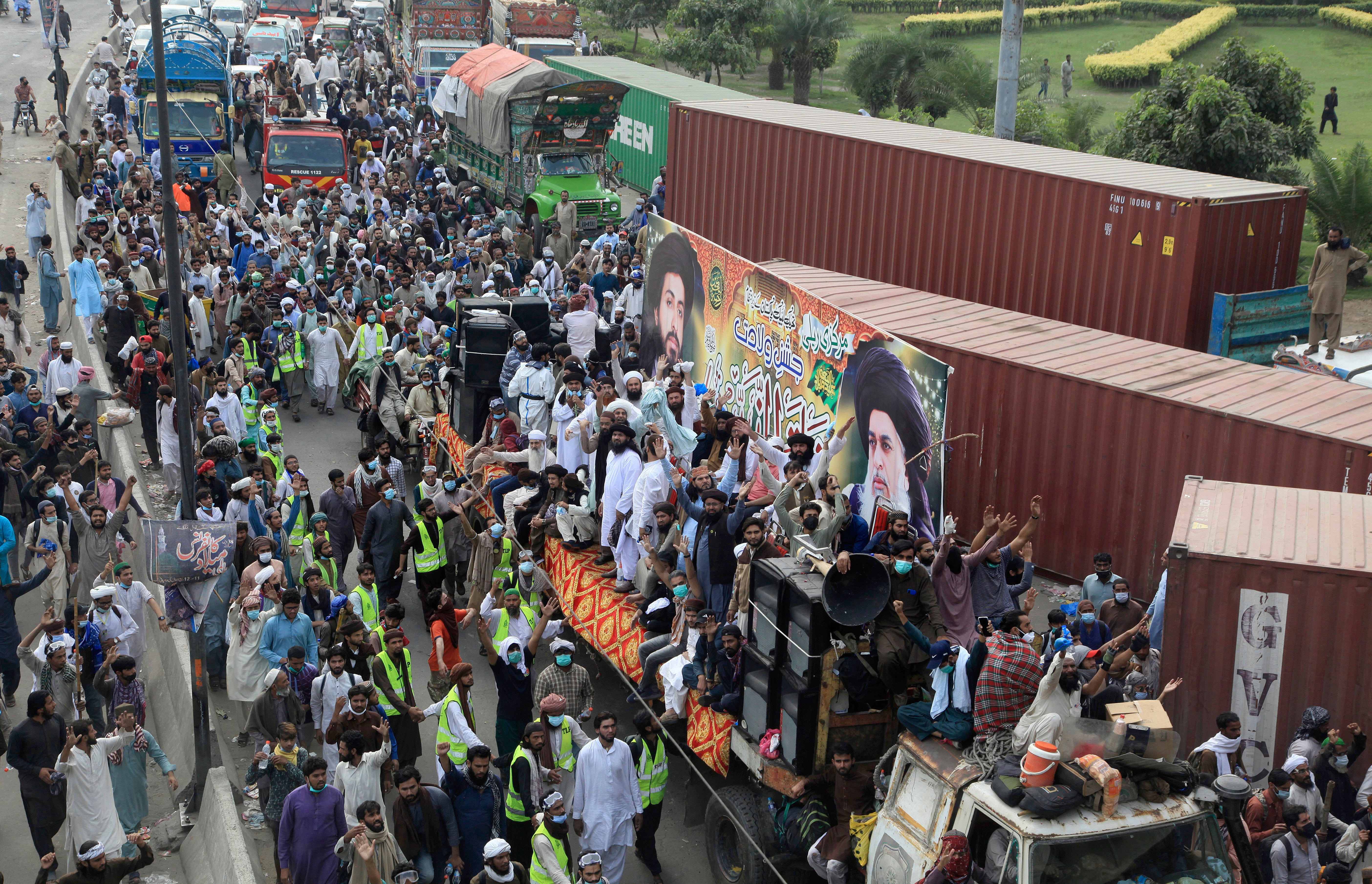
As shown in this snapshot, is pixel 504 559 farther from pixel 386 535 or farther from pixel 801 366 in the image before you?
pixel 801 366

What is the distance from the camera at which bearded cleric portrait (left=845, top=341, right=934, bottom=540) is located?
1044 centimetres

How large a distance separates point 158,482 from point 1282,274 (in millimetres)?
12510

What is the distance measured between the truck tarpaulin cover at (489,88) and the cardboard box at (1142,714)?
19655 mm

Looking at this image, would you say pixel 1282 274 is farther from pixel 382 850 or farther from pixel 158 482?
pixel 158 482

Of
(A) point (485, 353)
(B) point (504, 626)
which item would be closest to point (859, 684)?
(B) point (504, 626)

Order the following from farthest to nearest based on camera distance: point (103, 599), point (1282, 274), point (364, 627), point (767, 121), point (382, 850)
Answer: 1. point (767, 121)
2. point (1282, 274)
3. point (103, 599)
4. point (364, 627)
5. point (382, 850)

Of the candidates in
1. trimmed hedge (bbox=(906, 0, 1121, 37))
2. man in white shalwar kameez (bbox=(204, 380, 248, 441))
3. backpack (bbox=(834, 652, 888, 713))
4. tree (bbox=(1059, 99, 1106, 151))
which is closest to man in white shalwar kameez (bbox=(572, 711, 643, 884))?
backpack (bbox=(834, 652, 888, 713))

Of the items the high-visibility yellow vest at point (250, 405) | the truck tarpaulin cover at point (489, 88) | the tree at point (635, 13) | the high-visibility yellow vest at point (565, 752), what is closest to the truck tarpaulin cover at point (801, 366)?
the high-visibility yellow vest at point (565, 752)

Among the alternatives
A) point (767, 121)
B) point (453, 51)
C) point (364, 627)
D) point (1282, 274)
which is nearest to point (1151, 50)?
point (453, 51)

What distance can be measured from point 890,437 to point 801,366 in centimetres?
184

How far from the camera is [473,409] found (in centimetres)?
1396

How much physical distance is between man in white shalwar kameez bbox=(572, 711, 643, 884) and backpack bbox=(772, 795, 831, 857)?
0.92 metres

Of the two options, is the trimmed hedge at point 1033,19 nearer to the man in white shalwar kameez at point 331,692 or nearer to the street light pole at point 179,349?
the street light pole at point 179,349

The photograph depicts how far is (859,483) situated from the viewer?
11414 mm
